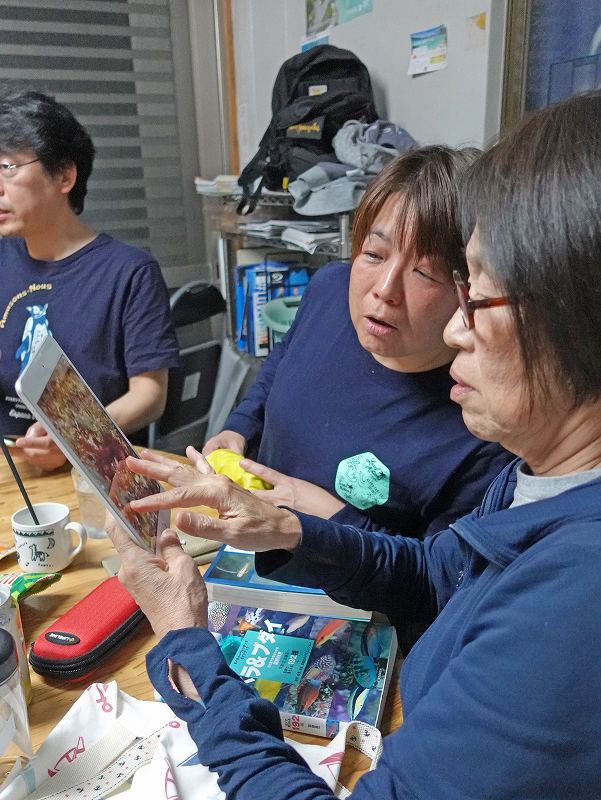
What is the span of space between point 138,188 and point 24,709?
116 inches

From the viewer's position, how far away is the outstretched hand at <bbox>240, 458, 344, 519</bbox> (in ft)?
4.01

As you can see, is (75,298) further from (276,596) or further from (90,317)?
(276,596)

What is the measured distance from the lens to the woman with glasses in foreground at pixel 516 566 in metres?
0.51

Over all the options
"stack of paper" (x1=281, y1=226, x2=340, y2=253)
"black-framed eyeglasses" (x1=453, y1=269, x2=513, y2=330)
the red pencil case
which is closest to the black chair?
"stack of paper" (x1=281, y1=226, x2=340, y2=253)

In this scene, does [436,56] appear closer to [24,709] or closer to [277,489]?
[277,489]

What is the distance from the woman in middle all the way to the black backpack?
3.89ft

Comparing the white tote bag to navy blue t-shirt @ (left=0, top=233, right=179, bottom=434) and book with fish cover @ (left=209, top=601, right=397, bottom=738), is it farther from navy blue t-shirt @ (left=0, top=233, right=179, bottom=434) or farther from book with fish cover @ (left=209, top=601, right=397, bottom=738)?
navy blue t-shirt @ (left=0, top=233, right=179, bottom=434)

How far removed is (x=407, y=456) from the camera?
3.86 ft

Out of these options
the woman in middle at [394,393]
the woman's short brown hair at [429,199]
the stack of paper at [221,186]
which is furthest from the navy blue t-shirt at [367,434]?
the stack of paper at [221,186]

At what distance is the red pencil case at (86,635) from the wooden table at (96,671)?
2cm

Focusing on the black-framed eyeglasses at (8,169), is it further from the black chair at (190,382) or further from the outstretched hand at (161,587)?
the outstretched hand at (161,587)

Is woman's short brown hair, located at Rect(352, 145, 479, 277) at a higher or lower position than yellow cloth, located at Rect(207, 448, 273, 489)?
higher

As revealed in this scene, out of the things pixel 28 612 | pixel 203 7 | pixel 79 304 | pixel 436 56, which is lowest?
pixel 28 612

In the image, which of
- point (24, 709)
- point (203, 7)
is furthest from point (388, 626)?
point (203, 7)
